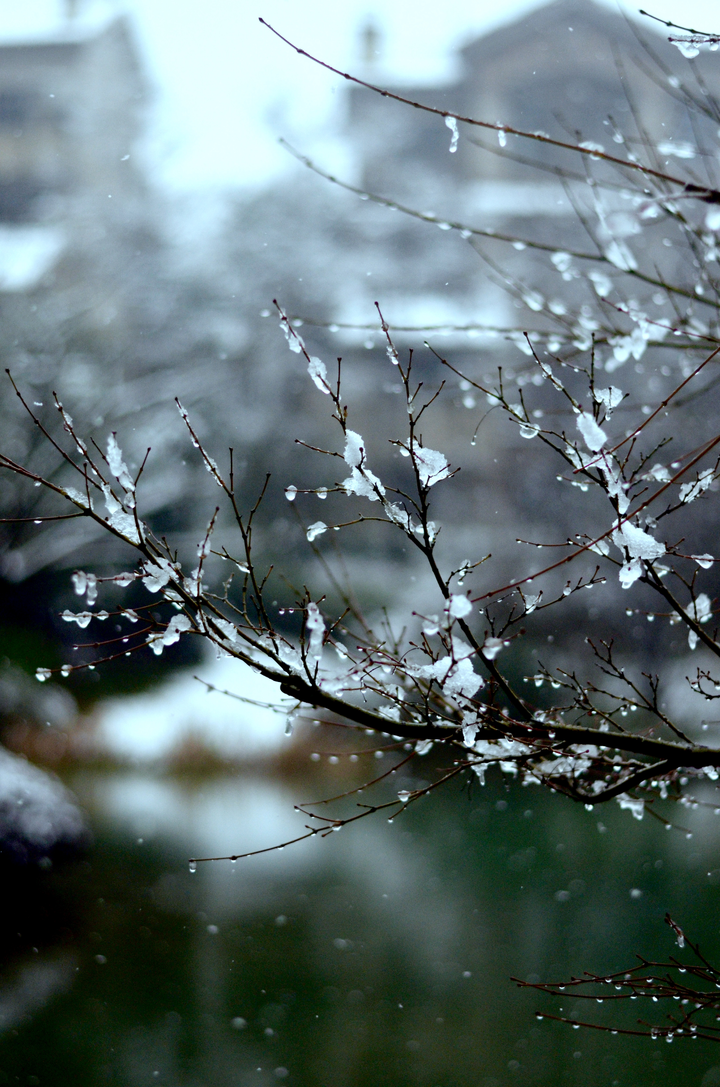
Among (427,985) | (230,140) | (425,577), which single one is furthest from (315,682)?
(230,140)

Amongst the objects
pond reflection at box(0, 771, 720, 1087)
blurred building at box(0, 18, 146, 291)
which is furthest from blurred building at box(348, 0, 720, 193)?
pond reflection at box(0, 771, 720, 1087)

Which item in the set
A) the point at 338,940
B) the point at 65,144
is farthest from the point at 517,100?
the point at 338,940

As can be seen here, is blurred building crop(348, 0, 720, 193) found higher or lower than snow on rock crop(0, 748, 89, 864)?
higher

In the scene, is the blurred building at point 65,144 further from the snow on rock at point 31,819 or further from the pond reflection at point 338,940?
the pond reflection at point 338,940

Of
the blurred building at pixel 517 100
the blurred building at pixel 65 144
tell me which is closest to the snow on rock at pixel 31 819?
the blurred building at pixel 65 144

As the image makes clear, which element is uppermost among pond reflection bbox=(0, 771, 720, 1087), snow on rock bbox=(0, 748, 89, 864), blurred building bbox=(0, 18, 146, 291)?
blurred building bbox=(0, 18, 146, 291)

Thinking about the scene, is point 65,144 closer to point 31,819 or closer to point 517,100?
point 517,100

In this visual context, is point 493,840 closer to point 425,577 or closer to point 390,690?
point 425,577

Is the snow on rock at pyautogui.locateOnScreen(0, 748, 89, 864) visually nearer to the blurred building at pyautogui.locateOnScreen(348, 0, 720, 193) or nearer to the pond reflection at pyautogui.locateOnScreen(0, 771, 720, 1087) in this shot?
the pond reflection at pyautogui.locateOnScreen(0, 771, 720, 1087)
